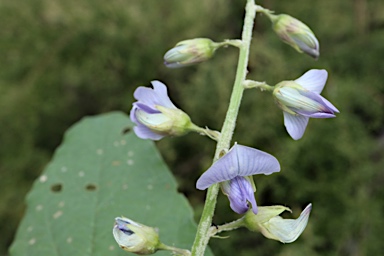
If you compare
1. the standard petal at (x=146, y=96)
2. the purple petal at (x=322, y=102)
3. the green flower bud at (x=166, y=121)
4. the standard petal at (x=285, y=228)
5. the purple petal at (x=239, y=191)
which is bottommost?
the standard petal at (x=285, y=228)

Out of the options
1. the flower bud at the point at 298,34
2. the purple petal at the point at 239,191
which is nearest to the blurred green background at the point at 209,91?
the flower bud at the point at 298,34

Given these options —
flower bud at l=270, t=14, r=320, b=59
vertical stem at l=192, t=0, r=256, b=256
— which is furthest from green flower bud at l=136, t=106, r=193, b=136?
flower bud at l=270, t=14, r=320, b=59

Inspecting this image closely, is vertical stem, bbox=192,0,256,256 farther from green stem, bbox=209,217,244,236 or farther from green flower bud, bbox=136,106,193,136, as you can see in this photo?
green flower bud, bbox=136,106,193,136

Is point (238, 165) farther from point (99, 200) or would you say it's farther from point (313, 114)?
point (99, 200)

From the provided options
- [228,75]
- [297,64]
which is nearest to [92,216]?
[228,75]

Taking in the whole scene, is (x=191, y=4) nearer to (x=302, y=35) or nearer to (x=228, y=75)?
(x=228, y=75)

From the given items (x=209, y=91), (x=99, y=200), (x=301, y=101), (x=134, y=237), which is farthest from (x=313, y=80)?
(x=209, y=91)

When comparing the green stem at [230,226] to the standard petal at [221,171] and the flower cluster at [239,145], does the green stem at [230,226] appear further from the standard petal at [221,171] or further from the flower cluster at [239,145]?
the standard petal at [221,171]
